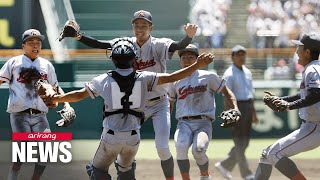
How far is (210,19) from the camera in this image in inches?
585

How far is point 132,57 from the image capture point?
6.33 m

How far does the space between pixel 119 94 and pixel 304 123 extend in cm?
202

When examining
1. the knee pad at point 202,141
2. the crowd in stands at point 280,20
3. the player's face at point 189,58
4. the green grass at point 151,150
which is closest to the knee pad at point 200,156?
the knee pad at point 202,141

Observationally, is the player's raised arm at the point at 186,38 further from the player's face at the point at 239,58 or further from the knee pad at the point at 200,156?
the player's face at the point at 239,58

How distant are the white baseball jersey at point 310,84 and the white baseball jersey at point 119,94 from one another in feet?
5.00

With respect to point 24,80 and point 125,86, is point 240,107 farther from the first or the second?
point 125,86

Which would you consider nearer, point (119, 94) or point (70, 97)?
point (119, 94)

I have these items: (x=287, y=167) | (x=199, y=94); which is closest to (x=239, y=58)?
(x=199, y=94)

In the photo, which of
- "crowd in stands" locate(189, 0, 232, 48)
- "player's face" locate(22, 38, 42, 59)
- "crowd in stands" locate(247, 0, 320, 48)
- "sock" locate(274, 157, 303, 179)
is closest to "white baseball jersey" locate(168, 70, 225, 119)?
"sock" locate(274, 157, 303, 179)

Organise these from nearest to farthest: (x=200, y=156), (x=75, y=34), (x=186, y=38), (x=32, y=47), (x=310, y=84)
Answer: (x=310, y=84), (x=186, y=38), (x=75, y=34), (x=200, y=156), (x=32, y=47)

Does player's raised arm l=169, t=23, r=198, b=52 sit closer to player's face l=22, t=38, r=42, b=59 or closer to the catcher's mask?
the catcher's mask

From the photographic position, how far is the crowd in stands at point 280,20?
1484 cm

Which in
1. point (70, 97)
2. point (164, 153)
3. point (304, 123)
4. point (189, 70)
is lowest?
point (164, 153)

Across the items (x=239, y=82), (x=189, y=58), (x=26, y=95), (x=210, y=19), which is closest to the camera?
(x=189, y=58)
